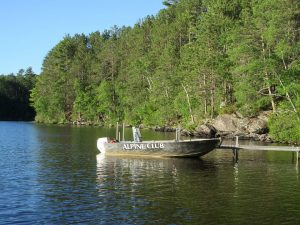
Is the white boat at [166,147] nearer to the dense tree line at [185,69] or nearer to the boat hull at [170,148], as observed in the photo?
the boat hull at [170,148]

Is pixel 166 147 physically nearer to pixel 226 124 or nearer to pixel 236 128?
pixel 236 128

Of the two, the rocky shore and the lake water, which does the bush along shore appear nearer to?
the rocky shore

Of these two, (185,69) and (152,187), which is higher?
(185,69)

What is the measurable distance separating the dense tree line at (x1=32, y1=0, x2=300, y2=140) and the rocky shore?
6.20 ft

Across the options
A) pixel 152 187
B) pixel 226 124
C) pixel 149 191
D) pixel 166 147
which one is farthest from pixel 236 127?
pixel 149 191

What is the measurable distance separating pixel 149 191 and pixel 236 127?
46.9 metres

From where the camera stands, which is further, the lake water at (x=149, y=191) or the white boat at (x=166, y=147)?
the white boat at (x=166, y=147)

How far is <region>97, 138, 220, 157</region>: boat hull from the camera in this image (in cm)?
4266

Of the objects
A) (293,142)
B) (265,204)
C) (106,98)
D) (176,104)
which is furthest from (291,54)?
(106,98)

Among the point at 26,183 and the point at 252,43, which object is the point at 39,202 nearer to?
the point at 26,183

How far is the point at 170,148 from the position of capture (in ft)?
142

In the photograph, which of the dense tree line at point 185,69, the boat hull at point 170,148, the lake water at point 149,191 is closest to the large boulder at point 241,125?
the dense tree line at point 185,69

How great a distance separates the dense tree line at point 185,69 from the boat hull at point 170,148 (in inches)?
548

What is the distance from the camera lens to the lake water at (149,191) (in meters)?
21.1
